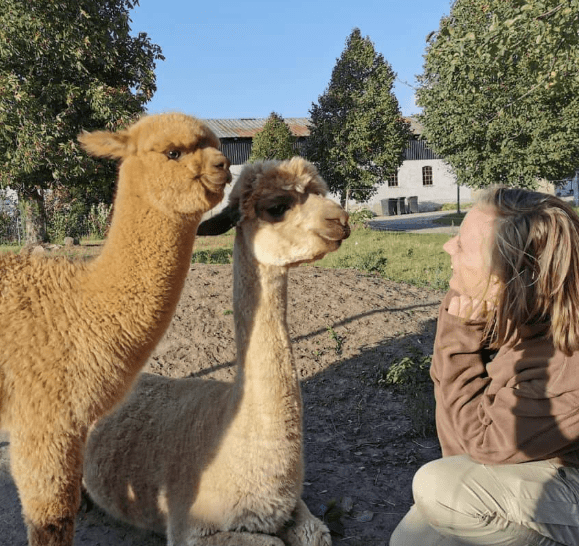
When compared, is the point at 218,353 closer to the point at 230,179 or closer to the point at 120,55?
the point at 230,179

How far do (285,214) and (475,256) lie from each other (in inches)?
33.2

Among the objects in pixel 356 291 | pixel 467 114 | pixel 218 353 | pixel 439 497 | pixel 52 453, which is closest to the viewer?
pixel 52 453

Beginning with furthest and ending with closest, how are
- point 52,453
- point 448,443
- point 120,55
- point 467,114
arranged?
point 467,114, point 120,55, point 448,443, point 52,453

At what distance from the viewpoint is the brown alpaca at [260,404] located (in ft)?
8.42

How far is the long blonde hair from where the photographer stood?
2.11m

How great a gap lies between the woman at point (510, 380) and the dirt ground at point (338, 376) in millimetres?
1099

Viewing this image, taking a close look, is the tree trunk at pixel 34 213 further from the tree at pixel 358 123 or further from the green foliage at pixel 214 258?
the tree at pixel 358 123

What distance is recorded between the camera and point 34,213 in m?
14.8

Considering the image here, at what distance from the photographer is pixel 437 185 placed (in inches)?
1876

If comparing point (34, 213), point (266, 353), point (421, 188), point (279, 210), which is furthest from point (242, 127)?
point (266, 353)

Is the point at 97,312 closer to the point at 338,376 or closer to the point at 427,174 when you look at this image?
the point at 338,376

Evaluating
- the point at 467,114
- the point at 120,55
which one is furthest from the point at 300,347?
the point at 467,114

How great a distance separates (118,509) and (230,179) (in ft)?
6.59

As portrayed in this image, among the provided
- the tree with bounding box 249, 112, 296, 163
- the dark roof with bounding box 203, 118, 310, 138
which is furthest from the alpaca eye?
the dark roof with bounding box 203, 118, 310, 138
